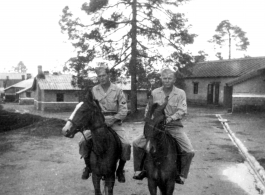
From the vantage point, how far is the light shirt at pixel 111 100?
18.9ft

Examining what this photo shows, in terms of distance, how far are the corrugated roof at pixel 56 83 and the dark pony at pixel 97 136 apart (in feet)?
112

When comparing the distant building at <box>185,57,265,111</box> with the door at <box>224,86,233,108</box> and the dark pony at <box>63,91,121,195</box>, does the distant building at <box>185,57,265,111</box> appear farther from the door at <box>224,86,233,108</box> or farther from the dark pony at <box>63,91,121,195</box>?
the dark pony at <box>63,91,121,195</box>

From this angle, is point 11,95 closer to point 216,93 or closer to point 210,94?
point 210,94

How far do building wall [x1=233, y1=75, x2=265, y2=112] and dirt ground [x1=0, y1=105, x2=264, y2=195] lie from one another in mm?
9872

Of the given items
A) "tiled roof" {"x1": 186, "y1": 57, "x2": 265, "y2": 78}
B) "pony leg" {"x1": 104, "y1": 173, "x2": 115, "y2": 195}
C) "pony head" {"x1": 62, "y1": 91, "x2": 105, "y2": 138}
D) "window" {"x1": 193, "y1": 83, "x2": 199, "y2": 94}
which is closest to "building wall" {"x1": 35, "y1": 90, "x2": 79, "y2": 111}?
"window" {"x1": 193, "y1": 83, "x2": 199, "y2": 94}

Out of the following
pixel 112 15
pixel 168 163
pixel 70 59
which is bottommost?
pixel 168 163

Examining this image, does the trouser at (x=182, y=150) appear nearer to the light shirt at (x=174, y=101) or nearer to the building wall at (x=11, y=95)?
the light shirt at (x=174, y=101)

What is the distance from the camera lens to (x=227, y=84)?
81.4ft

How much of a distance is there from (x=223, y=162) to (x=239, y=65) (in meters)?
25.7

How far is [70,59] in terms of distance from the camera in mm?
22812

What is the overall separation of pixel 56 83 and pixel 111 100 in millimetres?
36006

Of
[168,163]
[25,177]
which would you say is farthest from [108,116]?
[25,177]

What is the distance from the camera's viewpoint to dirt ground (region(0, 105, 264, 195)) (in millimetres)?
7227

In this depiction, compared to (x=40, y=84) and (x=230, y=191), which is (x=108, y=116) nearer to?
(x=230, y=191)
